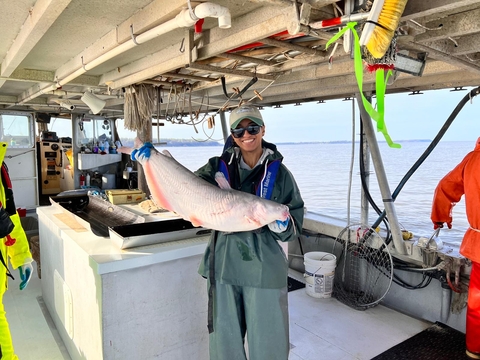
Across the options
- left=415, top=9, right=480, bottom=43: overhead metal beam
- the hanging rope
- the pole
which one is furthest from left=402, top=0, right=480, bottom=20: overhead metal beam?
the hanging rope

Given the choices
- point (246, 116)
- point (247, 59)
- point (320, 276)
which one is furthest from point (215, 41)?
point (320, 276)

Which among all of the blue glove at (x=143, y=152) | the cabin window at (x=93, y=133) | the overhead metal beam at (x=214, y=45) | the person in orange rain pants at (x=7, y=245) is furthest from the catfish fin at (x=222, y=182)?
the cabin window at (x=93, y=133)

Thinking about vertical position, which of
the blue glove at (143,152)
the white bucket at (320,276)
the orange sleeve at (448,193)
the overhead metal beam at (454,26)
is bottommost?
the white bucket at (320,276)

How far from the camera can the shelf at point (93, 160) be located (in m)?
6.79

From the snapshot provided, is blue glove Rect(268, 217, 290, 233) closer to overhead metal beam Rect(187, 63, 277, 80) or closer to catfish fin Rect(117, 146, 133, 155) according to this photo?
catfish fin Rect(117, 146, 133, 155)

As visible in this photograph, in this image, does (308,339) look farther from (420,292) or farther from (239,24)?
(239,24)

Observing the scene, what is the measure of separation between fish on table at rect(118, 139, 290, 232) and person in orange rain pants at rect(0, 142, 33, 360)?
1137 millimetres

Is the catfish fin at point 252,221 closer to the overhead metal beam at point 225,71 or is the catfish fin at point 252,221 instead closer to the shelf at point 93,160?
the overhead metal beam at point 225,71

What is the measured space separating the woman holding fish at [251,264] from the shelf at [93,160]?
5.54m

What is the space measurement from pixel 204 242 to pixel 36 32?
1678 mm

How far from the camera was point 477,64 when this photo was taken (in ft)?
7.95

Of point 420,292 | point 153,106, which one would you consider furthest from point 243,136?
point 420,292

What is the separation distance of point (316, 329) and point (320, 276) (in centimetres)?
73

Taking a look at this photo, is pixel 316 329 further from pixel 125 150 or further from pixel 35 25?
pixel 35 25
